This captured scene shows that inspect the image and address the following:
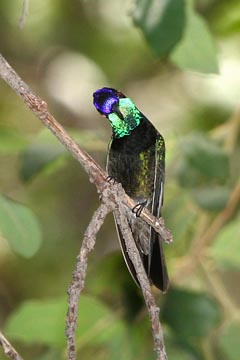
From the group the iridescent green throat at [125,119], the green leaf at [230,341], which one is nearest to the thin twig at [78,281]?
the iridescent green throat at [125,119]

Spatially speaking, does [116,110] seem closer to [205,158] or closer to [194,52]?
[194,52]

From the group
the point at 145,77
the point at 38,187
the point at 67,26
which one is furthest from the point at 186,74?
the point at 38,187

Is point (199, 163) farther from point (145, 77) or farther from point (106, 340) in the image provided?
point (145, 77)

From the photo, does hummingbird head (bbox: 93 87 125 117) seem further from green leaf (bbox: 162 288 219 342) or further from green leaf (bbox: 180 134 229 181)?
green leaf (bbox: 162 288 219 342)

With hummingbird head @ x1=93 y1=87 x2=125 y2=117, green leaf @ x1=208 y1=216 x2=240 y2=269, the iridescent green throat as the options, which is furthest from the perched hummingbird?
green leaf @ x1=208 y1=216 x2=240 y2=269

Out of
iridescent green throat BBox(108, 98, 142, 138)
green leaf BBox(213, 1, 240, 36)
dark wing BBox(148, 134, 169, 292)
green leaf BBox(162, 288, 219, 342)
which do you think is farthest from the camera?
green leaf BBox(213, 1, 240, 36)

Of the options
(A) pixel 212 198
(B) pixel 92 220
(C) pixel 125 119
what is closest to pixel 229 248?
(A) pixel 212 198

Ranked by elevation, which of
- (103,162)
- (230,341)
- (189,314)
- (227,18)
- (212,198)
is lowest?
(230,341)
